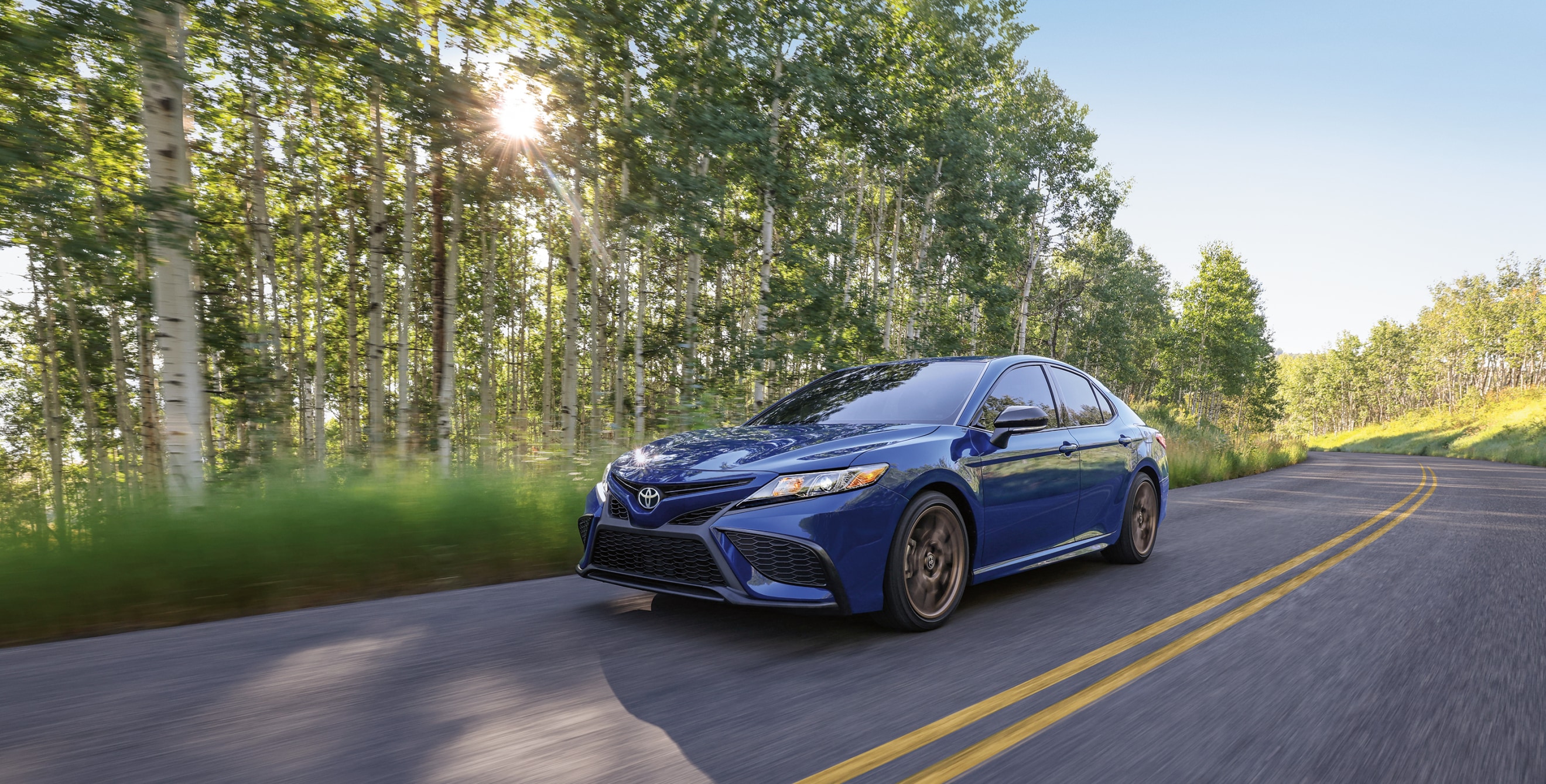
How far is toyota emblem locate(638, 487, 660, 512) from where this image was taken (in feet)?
12.5

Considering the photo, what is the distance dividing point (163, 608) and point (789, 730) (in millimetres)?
3590

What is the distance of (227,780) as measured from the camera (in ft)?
7.32

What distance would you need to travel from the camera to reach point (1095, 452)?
5652 mm

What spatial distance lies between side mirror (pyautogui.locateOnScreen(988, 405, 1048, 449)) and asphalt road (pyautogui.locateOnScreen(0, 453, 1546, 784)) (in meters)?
1.01

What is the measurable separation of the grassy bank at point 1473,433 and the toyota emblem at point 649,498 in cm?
3789

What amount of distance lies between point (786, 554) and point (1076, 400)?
3.32m

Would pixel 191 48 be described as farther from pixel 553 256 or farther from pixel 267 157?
pixel 553 256

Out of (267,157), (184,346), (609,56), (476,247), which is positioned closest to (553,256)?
(476,247)

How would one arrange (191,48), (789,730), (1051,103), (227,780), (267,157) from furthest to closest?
(1051,103), (267,157), (191,48), (789,730), (227,780)

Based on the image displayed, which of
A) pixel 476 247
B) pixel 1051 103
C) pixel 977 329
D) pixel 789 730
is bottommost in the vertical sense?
pixel 789 730

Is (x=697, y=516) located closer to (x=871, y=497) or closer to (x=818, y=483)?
(x=818, y=483)

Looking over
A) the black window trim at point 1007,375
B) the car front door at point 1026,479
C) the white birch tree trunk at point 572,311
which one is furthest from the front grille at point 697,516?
the white birch tree trunk at point 572,311

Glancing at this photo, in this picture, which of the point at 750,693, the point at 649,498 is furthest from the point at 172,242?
the point at 750,693

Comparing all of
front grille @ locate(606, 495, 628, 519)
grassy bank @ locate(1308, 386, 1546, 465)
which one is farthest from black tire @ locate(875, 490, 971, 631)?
grassy bank @ locate(1308, 386, 1546, 465)
